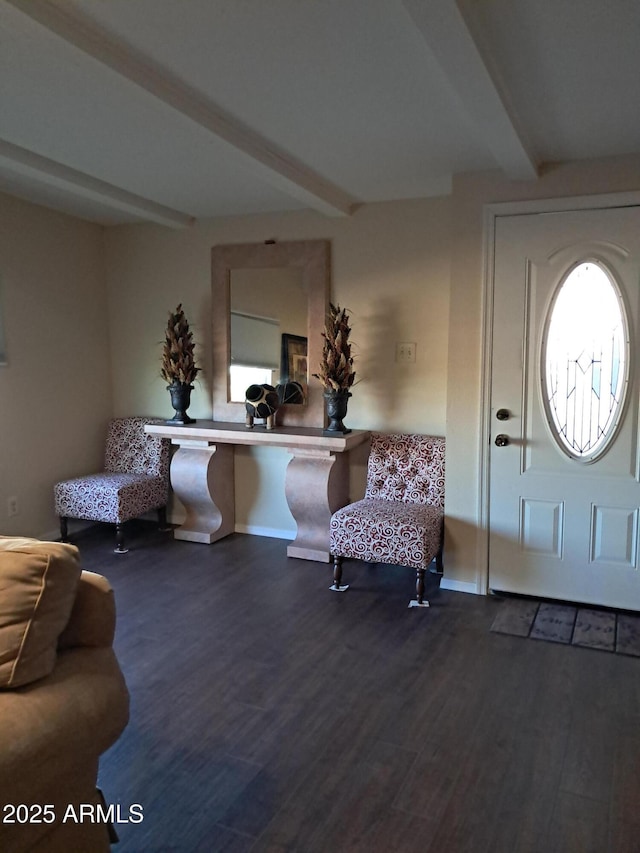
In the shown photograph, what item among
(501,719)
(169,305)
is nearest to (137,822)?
(501,719)

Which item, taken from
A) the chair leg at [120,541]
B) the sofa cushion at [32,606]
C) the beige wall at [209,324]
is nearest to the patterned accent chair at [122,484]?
the chair leg at [120,541]

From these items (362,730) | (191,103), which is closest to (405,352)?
(191,103)

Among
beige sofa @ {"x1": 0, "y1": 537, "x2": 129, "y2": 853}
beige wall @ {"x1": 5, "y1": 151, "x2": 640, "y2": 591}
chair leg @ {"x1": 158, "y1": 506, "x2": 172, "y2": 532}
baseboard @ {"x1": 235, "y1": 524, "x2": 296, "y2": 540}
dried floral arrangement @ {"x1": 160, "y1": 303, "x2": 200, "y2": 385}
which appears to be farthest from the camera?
chair leg @ {"x1": 158, "y1": 506, "x2": 172, "y2": 532}

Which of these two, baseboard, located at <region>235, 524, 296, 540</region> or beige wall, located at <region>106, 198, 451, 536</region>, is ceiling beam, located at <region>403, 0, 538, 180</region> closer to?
beige wall, located at <region>106, 198, 451, 536</region>

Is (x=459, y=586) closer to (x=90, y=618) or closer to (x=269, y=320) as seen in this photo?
(x=269, y=320)

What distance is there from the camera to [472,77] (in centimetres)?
214

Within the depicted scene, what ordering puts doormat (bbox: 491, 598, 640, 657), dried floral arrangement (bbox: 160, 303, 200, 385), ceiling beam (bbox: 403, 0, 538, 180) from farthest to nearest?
dried floral arrangement (bbox: 160, 303, 200, 385) → doormat (bbox: 491, 598, 640, 657) → ceiling beam (bbox: 403, 0, 538, 180)

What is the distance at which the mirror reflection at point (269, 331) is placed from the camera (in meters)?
4.31

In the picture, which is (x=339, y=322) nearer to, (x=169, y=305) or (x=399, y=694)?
(x=169, y=305)

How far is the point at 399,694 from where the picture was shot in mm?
2557

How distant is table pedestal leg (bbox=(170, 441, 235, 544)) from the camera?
4387mm

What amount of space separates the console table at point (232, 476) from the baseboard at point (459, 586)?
2.52 feet

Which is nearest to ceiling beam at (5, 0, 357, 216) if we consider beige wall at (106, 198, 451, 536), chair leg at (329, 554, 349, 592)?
beige wall at (106, 198, 451, 536)

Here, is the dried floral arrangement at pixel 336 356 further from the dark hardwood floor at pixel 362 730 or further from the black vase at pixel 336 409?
the dark hardwood floor at pixel 362 730
